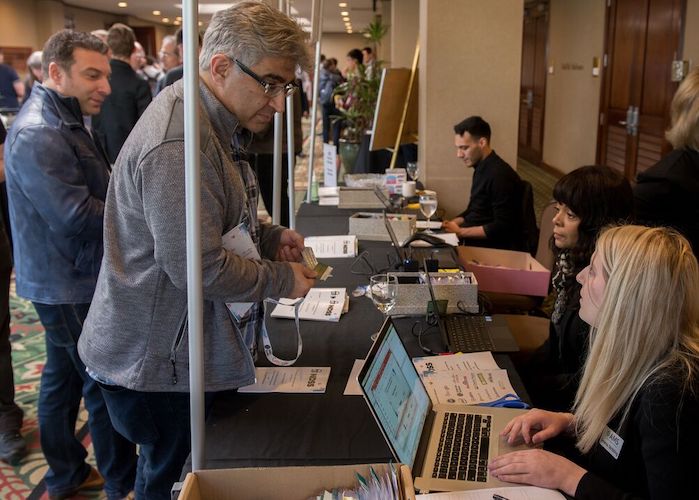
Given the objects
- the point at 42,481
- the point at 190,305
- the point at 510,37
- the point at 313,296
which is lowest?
the point at 42,481

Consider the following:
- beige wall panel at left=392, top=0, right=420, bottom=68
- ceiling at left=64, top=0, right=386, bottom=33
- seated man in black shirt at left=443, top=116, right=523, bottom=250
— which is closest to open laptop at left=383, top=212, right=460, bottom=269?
seated man in black shirt at left=443, top=116, right=523, bottom=250

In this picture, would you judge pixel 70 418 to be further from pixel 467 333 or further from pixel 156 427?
pixel 467 333

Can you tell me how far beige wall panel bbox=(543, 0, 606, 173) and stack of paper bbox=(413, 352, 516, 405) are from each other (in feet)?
21.2

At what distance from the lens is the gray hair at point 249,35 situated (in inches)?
53.9

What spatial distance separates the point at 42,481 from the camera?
2.55 meters

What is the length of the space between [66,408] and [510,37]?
3236 millimetres

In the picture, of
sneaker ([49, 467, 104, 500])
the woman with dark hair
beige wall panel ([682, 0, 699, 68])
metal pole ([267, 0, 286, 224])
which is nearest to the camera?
the woman with dark hair

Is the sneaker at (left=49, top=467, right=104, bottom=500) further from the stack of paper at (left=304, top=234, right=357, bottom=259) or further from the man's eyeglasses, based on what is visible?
the man's eyeglasses

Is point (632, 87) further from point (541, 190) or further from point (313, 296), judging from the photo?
point (313, 296)

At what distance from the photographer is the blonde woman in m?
1.19

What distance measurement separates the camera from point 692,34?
16.7 ft

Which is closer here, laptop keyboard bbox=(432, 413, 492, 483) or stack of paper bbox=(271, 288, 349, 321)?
laptop keyboard bbox=(432, 413, 492, 483)

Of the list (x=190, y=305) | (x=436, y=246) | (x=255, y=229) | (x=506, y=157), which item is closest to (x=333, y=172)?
(x=506, y=157)

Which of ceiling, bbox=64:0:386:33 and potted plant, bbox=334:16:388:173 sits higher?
ceiling, bbox=64:0:386:33
